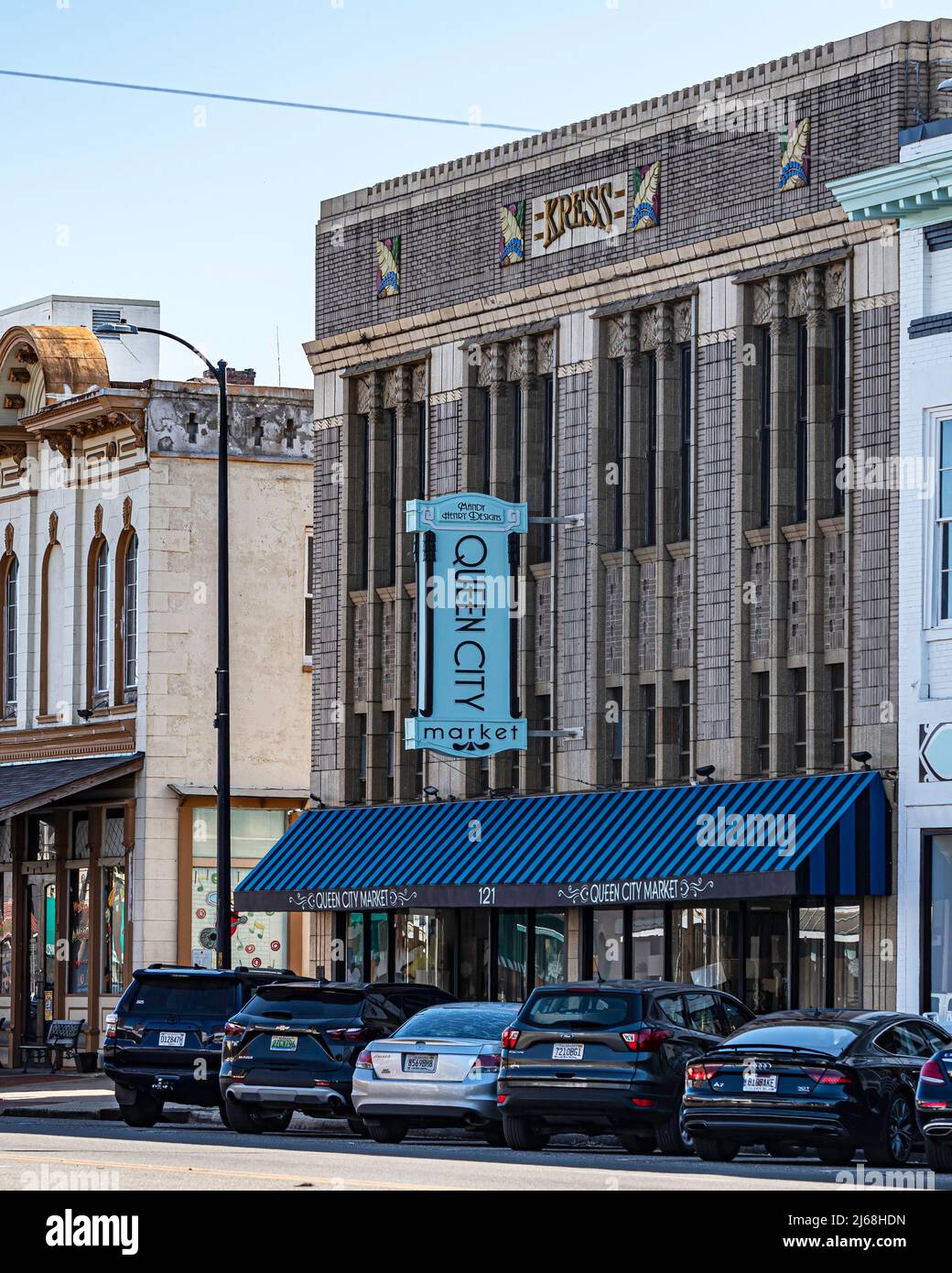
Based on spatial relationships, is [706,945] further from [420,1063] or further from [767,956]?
[420,1063]

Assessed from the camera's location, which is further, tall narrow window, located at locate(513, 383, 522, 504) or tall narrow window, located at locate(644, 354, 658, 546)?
tall narrow window, located at locate(513, 383, 522, 504)

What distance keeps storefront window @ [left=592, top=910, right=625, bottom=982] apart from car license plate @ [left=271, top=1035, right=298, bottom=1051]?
25.2ft

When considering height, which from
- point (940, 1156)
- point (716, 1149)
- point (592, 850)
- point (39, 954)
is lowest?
point (39, 954)

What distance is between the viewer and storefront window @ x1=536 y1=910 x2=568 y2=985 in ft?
112

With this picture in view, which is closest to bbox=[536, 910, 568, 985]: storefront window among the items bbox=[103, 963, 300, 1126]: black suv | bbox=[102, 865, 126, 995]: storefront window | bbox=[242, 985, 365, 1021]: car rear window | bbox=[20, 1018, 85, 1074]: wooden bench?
bbox=[103, 963, 300, 1126]: black suv

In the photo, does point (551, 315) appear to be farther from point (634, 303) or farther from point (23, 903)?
point (23, 903)

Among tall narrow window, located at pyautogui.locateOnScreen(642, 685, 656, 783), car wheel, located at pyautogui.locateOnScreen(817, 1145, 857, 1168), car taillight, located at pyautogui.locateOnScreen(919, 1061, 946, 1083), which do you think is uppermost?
tall narrow window, located at pyautogui.locateOnScreen(642, 685, 656, 783)

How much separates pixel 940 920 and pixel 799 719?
3.24 metres

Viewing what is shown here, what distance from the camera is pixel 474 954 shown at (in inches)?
1404

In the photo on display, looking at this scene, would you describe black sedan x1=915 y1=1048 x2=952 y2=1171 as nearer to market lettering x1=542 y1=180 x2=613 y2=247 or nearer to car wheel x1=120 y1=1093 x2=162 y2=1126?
car wheel x1=120 y1=1093 x2=162 y2=1126

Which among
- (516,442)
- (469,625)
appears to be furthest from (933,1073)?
(516,442)

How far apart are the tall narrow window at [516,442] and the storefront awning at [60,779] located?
886 centimetres

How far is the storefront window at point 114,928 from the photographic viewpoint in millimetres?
41812

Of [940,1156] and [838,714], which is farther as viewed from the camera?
[838,714]
